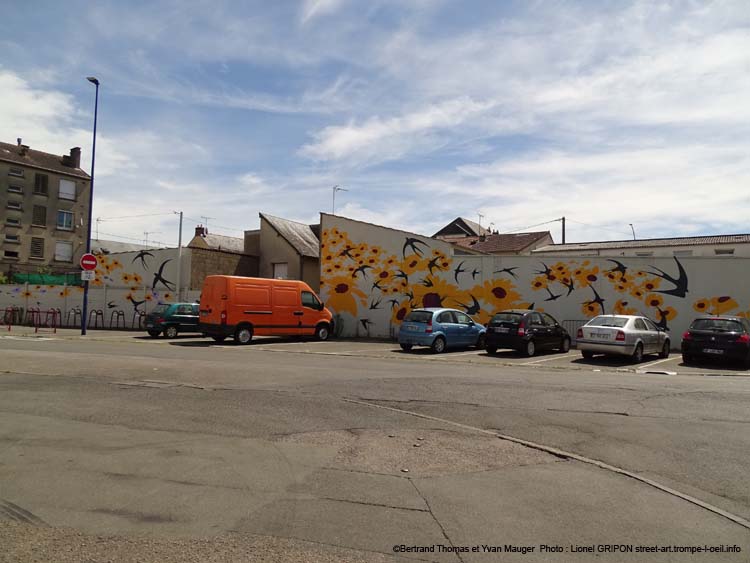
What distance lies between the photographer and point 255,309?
844 inches

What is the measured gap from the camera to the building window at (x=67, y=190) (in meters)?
58.6

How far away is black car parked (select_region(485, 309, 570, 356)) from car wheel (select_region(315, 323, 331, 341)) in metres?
7.94

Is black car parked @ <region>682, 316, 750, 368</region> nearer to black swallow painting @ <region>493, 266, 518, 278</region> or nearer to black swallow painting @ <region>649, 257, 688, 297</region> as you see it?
black swallow painting @ <region>649, 257, 688, 297</region>

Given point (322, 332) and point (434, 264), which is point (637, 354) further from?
point (322, 332)

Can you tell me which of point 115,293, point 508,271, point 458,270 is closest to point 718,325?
point 508,271

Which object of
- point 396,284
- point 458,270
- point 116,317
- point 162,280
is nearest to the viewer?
point 458,270

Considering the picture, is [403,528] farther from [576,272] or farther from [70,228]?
[70,228]

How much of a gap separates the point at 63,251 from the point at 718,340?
5876cm

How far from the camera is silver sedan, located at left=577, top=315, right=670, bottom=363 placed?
16359 mm

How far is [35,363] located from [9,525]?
34.3ft

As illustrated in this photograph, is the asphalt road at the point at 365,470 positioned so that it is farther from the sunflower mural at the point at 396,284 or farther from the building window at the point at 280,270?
the building window at the point at 280,270

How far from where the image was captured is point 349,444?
21.4ft

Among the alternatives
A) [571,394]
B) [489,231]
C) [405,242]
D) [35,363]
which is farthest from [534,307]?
[489,231]

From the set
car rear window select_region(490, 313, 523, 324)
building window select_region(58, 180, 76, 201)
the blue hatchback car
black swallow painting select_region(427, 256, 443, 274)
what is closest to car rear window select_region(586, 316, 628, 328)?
A: car rear window select_region(490, 313, 523, 324)
